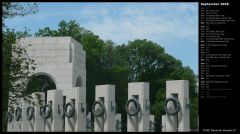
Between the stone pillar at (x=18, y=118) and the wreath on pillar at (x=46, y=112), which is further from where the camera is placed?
the stone pillar at (x=18, y=118)

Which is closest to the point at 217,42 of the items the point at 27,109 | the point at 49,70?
the point at 27,109

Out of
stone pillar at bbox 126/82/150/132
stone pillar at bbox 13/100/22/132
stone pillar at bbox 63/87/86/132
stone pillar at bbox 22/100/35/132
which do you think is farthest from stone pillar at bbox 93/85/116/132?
stone pillar at bbox 13/100/22/132

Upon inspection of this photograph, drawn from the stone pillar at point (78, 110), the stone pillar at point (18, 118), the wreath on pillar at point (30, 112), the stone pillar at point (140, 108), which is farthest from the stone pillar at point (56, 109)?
the stone pillar at point (140, 108)

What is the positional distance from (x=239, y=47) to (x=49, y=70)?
32325mm

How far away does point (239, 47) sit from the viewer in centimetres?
759

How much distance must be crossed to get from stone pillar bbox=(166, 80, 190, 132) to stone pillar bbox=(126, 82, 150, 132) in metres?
1.55

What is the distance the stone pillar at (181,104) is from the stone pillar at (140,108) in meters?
1.55

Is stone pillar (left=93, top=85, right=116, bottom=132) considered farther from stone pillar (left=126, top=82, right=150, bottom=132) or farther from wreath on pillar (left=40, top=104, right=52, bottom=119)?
wreath on pillar (left=40, top=104, right=52, bottom=119)

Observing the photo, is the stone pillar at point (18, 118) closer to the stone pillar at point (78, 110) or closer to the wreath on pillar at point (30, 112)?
the wreath on pillar at point (30, 112)

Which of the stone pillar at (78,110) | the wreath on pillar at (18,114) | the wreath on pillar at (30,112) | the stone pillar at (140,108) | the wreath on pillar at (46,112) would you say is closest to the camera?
the stone pillar at (140,108)

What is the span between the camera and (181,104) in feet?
92.5

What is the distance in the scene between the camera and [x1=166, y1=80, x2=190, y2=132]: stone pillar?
92.1ft

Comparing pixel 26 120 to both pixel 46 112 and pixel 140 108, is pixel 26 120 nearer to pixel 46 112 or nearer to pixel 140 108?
pixel 46 112

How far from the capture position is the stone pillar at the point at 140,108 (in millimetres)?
29422
